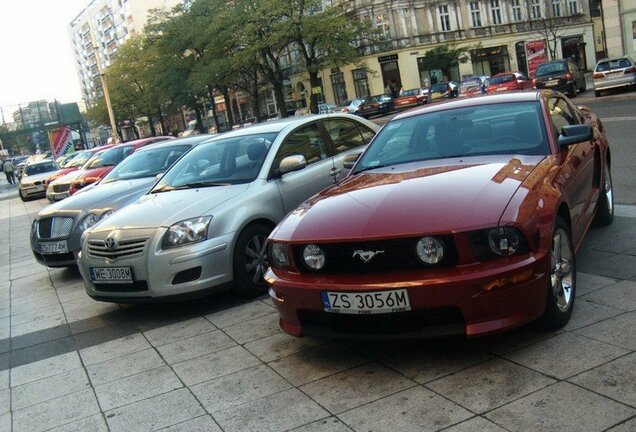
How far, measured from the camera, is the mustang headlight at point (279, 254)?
432 cm

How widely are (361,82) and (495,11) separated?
1491cm

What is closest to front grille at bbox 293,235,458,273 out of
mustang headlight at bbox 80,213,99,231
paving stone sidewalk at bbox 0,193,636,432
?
paving stone sidewalk at bbox 0,193,636,432

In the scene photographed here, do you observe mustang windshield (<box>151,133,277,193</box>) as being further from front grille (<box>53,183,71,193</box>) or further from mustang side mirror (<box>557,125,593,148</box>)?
front grille (<box>53,183,71,193</box>)

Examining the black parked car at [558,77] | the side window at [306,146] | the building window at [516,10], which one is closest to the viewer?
the side window at [306,146]

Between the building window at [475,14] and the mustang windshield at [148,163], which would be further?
the building window at [475,14]

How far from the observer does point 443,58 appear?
196 feet

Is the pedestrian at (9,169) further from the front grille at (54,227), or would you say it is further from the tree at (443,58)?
the front grille at (54,227)

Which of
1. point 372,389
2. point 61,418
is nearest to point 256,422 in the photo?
point 372,389

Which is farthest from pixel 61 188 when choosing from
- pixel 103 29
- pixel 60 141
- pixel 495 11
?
pixel 103 29

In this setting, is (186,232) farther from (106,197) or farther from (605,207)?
(605,207)

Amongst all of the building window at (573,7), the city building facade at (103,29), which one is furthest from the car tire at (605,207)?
the city building facade at (103,29)

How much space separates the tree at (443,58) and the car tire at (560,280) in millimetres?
57481

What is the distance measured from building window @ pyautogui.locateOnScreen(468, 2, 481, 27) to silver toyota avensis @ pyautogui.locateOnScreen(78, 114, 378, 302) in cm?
6074

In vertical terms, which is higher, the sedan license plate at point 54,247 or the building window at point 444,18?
the building window at point 444,18
